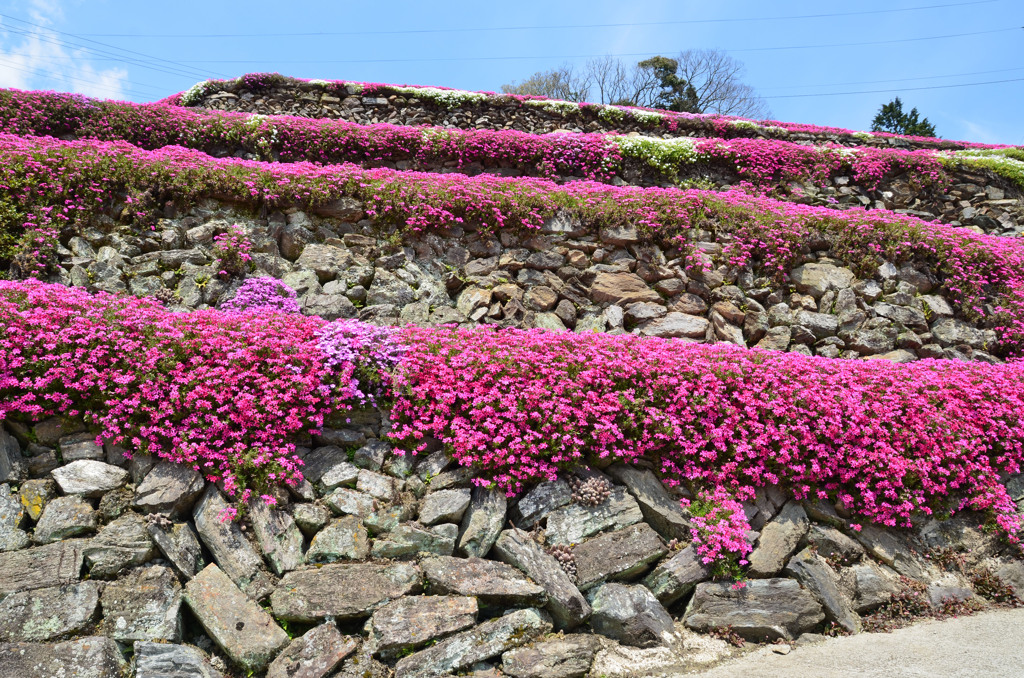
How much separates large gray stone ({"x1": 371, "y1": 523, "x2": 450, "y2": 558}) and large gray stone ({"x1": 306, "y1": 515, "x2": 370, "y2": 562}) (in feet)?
0.52

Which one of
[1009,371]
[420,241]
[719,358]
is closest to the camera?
[719,358]

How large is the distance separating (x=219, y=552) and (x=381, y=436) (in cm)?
Answer: 225

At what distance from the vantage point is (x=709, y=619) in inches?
258

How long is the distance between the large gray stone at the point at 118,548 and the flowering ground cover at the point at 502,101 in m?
20.8

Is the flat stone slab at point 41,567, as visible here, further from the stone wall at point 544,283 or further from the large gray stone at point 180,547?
the stone wall at point 544,283

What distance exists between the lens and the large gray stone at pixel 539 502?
6930mm

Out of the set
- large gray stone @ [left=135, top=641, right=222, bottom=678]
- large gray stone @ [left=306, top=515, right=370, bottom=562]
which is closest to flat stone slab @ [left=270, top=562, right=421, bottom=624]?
→ large gray stone @ [left=306, top=515, right=370, bottom=562]

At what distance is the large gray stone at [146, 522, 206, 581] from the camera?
5.92 meters

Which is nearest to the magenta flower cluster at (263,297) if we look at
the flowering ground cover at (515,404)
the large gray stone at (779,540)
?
the flowering ground cover at (515,404)

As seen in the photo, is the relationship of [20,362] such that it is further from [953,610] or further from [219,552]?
[953,610]

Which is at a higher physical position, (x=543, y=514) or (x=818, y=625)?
(x=543, y=514)

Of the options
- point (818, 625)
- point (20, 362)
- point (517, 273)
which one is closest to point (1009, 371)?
point (818, 625)

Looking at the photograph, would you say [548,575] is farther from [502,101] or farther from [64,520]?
[502,101]

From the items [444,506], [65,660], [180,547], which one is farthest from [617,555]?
[65,660]
